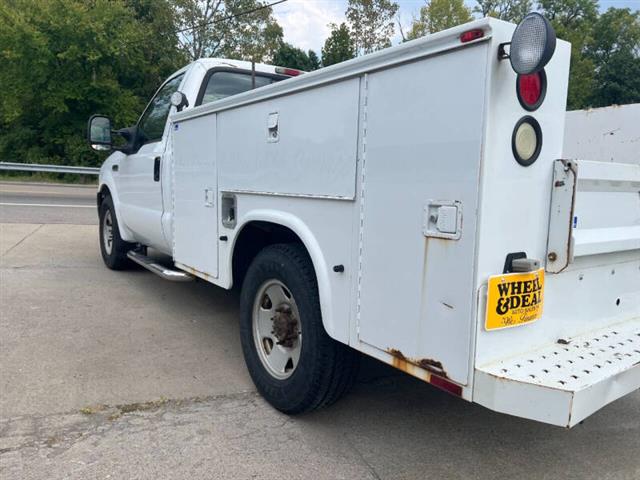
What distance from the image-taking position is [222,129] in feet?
12.0

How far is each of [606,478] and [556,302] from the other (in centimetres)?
103

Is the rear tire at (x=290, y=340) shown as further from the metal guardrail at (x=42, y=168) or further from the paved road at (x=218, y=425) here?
the metal guardrail at (x=42, y=168)

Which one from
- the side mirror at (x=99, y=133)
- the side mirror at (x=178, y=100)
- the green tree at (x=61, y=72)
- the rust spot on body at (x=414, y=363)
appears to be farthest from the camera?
the green tree at (x=61, y=72)

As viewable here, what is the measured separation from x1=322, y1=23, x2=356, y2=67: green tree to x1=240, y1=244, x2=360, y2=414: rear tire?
31612 millimetres

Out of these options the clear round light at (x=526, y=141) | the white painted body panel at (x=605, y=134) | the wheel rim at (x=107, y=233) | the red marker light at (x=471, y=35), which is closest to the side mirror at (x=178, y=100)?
the wheel rim at (x=107, y=233)

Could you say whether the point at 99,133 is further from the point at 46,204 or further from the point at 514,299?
the point at 46,204

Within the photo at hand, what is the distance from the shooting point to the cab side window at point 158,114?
16.5 feet

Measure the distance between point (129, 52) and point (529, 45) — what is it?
27.6 meters

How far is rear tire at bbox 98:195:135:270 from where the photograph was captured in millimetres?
6300

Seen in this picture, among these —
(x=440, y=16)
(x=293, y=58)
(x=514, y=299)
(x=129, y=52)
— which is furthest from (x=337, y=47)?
(x=514, y=299)

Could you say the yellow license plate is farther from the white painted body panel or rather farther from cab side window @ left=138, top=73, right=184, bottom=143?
cab side window @ left=138, top=73, right=184, bottom=143

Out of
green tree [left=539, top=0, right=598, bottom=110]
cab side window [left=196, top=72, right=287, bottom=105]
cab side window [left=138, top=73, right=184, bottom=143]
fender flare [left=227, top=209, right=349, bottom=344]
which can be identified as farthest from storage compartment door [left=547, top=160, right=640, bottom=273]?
green tree [left=539, top=0, right=598, bottom=110]

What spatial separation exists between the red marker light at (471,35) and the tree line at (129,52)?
17.0m

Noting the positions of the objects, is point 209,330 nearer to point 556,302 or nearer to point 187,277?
point 187,277
